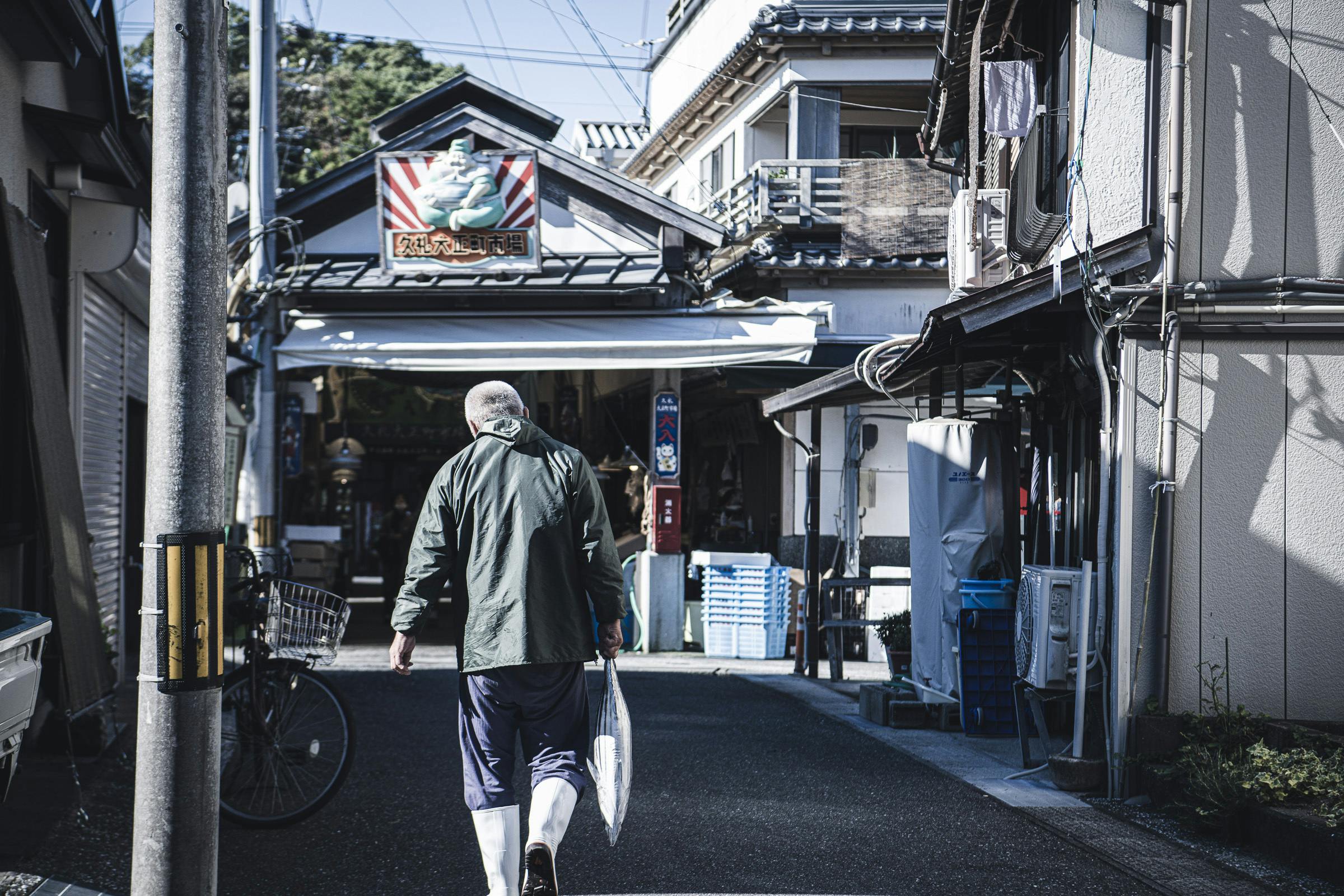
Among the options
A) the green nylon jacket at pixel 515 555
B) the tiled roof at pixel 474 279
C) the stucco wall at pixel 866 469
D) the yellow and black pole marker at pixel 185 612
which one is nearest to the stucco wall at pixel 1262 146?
the green nylon jacket at pixel 515 555

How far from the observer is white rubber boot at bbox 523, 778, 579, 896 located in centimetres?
468

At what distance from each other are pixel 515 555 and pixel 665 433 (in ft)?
37.6

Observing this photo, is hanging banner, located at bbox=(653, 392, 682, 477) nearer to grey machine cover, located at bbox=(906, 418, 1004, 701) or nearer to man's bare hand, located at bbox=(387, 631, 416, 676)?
grey machine cover, located at bbox=(906, 418, 1004, 701)

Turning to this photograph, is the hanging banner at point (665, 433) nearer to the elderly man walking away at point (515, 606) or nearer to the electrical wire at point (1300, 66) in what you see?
the electrical wire at point (1300, 66)

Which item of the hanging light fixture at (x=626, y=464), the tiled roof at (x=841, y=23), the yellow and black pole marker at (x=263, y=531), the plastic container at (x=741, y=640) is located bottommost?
the plastic container at (x=741, y=640)

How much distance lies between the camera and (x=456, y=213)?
16.0 metres

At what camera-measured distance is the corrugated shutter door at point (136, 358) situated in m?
12.4

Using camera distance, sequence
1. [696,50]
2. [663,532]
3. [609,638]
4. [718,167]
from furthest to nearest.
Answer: [696,50] < [718,167] < [663,532] < [609,638]

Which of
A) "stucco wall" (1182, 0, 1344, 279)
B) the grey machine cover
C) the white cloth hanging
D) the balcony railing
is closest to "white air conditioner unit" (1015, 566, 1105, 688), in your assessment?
the grey machine cover

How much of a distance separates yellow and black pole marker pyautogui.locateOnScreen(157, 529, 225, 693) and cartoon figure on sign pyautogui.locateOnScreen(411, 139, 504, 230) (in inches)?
A: 477

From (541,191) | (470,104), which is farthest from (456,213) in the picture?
(470,104)

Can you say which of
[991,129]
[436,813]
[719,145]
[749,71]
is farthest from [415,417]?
[436,813]

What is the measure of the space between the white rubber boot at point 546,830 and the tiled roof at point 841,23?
1568 cm

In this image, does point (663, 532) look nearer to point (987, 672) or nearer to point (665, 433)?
point (665, 433)
